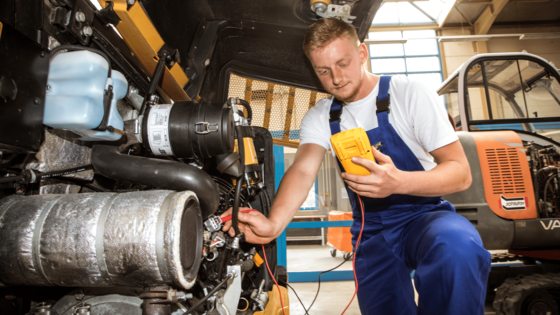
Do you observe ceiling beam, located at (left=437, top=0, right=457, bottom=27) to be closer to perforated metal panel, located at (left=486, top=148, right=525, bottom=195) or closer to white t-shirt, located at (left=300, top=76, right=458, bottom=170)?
perforated metal panel, located at (left=486, top=148, right=525, bottom=195)

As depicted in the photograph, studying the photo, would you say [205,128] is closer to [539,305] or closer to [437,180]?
[437,180]

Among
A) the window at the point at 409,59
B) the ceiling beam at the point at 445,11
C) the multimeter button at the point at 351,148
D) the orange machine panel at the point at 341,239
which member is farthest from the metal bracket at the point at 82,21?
the ceiling beam at the point at 445,11

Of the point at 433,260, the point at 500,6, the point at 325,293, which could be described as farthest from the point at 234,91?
the point at 500,6

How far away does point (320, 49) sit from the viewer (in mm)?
1238

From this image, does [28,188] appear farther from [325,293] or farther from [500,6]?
[500,6]

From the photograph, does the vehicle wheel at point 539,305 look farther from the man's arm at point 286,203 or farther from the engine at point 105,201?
the engine at point 105,201

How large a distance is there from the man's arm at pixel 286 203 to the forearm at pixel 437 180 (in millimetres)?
449

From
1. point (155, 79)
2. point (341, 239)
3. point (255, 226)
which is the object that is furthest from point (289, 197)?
point (341, 239)

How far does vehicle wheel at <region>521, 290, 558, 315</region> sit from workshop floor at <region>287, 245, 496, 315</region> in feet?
1.37

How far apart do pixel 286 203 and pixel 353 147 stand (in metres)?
0.42

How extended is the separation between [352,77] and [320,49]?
7.6 inches

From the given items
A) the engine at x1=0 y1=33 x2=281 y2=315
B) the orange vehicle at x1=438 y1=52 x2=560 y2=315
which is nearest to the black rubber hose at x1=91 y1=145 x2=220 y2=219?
the engine at x1=0 y1=33 x2=281 y2=315

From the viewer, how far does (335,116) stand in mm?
1440

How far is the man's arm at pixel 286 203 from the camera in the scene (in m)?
1.11
